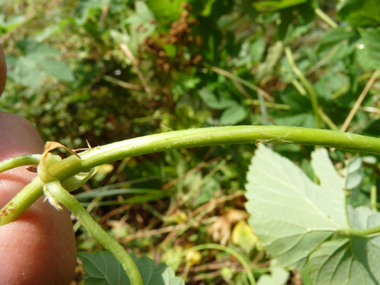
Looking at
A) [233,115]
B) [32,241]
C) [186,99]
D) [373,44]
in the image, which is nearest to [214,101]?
[233,115]

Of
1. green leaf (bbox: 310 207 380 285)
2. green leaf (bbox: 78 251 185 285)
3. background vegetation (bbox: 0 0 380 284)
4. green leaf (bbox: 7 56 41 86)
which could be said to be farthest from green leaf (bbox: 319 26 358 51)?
green leaf (bbox: 7 56 41 86)

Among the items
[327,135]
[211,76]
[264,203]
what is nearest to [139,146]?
[327,135]

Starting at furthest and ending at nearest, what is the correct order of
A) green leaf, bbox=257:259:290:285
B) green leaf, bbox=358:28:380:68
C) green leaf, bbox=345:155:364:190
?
green leaf, bbox=257:259:290:285 → green leaf, bbox=358:28:380:68 → green leaf, bbox=345:155:364:190

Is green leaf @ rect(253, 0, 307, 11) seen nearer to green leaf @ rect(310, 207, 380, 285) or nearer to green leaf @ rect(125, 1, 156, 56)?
green leaf @ rect(125, 1, 156, 56)

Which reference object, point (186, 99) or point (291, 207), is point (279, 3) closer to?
point (186, 99)

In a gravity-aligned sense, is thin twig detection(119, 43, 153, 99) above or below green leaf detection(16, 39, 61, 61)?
below

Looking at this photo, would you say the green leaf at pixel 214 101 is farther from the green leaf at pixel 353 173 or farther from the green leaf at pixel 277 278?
the green leaf at pixel 277 278
